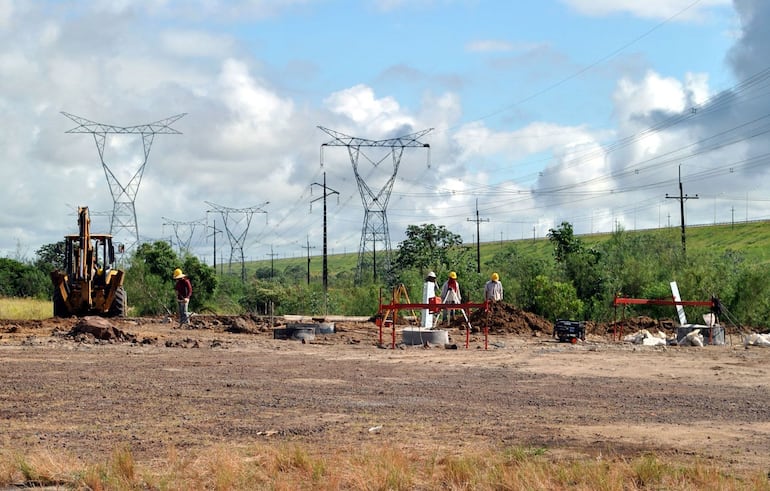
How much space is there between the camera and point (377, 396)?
18328 millimetres

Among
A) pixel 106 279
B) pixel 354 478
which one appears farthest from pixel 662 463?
pixel 106 279

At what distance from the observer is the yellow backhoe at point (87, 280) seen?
40.6 m

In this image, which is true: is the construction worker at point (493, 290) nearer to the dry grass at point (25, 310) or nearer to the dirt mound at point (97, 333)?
the dirt mound at point (97, 333)

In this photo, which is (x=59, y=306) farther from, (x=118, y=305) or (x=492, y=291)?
(x=492, y=291)

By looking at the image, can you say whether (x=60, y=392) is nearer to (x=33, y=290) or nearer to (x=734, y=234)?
(x=33, y=290)

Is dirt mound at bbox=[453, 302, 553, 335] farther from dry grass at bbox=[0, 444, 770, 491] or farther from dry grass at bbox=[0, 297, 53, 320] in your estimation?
dry grass at bbox=[0, 444, 770, 491]

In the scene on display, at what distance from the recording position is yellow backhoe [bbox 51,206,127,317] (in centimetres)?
4059

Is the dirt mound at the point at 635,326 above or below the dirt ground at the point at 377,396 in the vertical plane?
above

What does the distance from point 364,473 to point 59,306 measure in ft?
106

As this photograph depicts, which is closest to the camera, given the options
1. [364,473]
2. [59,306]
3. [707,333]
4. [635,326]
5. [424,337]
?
[364,473]

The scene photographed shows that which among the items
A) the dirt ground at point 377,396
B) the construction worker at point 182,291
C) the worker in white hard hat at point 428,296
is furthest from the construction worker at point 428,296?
the construction worker at point 182,291

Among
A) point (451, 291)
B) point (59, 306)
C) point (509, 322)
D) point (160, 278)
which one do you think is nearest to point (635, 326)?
point (509, 322)

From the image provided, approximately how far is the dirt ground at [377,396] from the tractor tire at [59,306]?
8.53 m

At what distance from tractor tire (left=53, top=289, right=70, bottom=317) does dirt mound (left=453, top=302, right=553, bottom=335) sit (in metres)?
15.8
